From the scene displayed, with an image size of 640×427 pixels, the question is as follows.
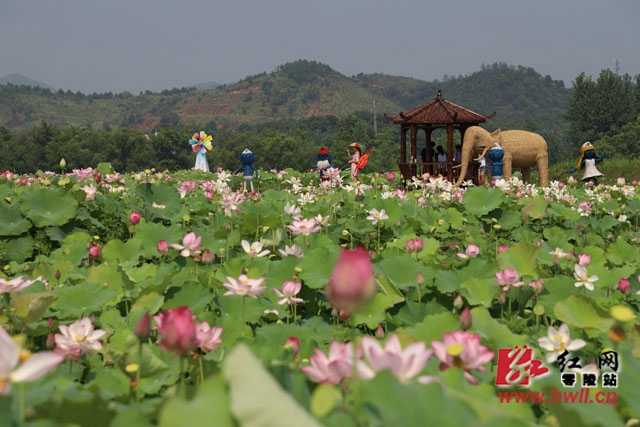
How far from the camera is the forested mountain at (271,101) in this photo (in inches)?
5103

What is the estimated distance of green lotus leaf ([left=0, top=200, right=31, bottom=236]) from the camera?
12.4 ft

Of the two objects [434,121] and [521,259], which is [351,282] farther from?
[434,121]

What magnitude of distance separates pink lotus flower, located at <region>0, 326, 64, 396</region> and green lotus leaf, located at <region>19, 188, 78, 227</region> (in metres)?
3.46

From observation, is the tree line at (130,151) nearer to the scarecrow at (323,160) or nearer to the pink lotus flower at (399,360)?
the scarecrow at (323,160)

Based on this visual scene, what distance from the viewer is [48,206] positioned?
13.0 feet

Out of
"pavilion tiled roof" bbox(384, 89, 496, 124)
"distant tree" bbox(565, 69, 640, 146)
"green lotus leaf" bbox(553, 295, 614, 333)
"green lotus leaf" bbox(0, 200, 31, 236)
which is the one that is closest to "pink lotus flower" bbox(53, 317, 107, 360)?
"green lotus leaf" bbox(553, 295, 614, 333)

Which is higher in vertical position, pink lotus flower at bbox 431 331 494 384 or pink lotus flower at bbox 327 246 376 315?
pink lotus flower at bbox 327 246 376 315

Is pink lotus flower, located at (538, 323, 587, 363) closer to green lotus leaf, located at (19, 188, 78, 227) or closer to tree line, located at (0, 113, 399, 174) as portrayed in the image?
green lotus leaf, located at (19, 188, 78, 227)

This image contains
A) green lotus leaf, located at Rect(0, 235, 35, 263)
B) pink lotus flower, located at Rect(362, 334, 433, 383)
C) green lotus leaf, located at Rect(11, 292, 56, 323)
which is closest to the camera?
pink lotus flower, located at Rect(362, 334, 433, 383)

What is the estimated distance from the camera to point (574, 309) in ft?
6.44

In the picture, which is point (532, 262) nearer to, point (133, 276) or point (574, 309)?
point (574, 309)

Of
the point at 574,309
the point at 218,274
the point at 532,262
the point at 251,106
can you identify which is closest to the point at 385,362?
the point at 574,309

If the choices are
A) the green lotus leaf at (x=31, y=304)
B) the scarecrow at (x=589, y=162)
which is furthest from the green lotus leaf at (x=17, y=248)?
the scarecrow at (x=589, y=162)

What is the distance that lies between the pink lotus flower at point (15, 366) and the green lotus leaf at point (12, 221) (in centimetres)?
347
